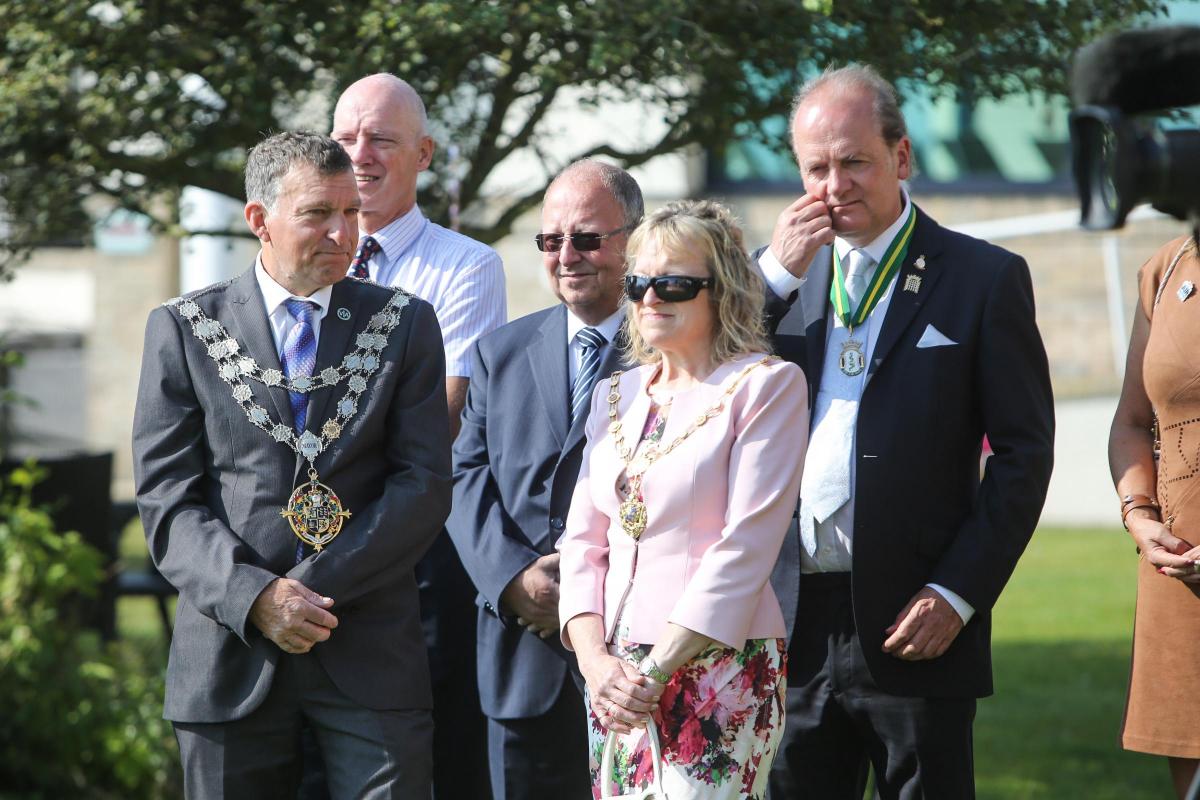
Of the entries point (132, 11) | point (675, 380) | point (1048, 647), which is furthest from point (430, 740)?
point (1048, 647)

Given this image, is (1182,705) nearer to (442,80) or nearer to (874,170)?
(874,170)

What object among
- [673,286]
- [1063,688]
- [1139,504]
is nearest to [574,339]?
[673,286]

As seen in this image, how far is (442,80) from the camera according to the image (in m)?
5.64

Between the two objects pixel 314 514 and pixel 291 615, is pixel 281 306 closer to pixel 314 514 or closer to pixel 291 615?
pixel 314 514

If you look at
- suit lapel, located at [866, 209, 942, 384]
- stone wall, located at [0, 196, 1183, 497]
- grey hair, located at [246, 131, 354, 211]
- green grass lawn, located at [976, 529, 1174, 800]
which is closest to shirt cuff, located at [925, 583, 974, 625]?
suit lapel, located at [866, 209, 942, 384]

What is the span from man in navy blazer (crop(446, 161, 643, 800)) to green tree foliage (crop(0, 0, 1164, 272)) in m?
0.99

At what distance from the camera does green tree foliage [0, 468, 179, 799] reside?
21.5 ft

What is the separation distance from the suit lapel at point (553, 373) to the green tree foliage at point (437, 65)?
3.63 ft

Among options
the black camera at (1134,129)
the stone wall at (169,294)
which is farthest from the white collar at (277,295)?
the stone wall at (169,294)

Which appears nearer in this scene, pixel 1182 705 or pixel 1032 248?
pixel 1182 705

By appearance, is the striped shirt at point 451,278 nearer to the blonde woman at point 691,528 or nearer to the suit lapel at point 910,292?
the blonde woman at point 691,528

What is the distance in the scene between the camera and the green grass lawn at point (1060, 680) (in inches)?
277

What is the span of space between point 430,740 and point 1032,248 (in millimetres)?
16690

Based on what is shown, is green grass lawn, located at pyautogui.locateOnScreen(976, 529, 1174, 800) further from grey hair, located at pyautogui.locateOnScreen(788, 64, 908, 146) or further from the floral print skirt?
grey hair, located at pyautogui.locateOnScreen(788, 64, 908, 146)
